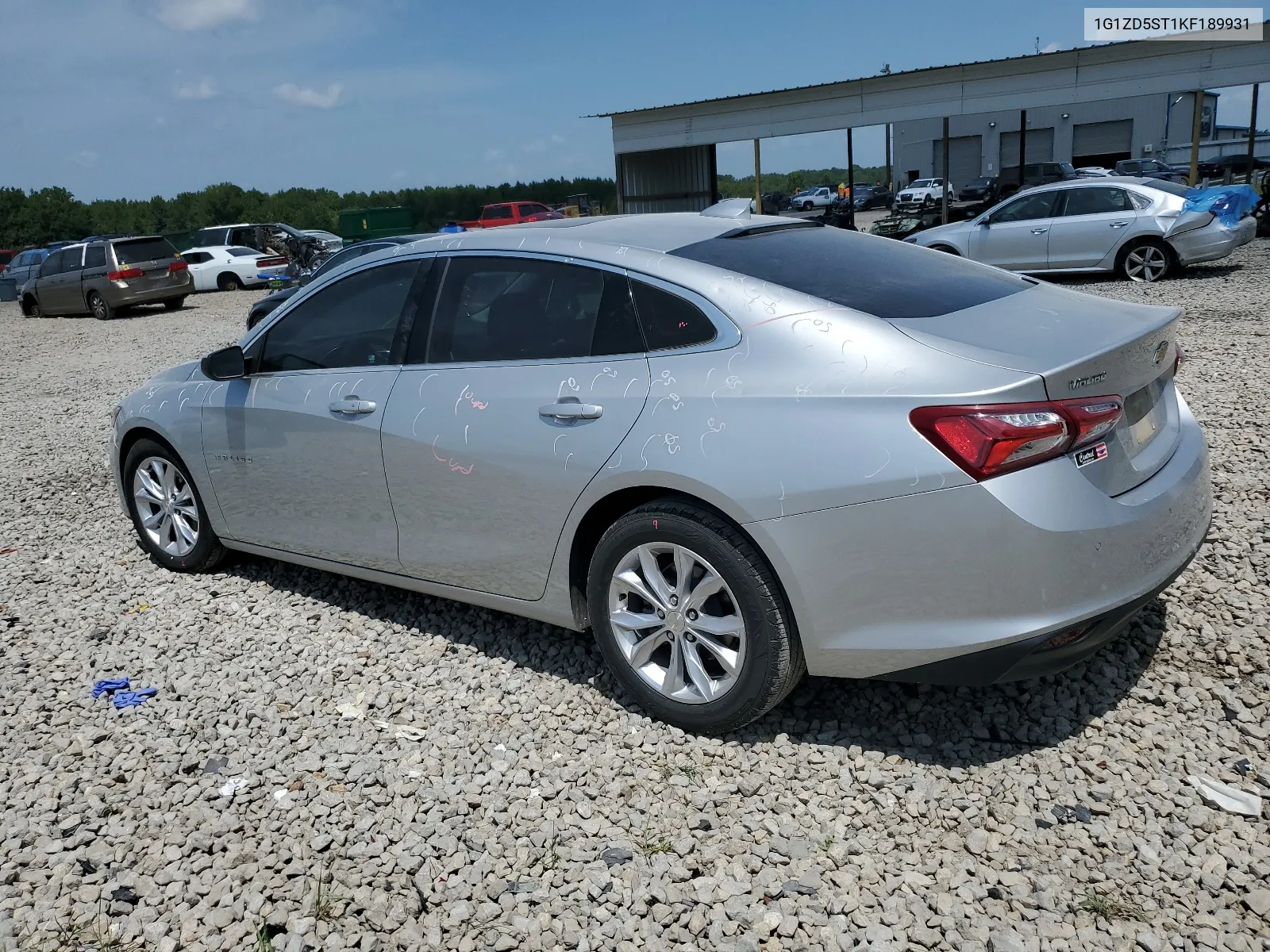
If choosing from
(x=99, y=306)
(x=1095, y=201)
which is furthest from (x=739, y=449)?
(x=99, y=306)

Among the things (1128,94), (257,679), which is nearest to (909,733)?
(257,679)

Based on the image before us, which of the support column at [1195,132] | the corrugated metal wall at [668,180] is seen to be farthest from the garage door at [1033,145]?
the support column at [1195,132]

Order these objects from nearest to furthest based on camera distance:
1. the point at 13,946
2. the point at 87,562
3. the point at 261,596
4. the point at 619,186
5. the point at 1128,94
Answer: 1. the point at 13,946
2. the point at 261,596
3. the point at 87,562
4. the point at 1128,94
5. the point at 619,186

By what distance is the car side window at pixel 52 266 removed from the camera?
77.2ft

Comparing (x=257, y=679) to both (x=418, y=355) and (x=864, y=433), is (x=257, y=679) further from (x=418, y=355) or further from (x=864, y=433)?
(x=864, y=433)

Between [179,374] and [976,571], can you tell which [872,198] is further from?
[976,571]

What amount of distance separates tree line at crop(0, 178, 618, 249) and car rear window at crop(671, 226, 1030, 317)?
6219 cm

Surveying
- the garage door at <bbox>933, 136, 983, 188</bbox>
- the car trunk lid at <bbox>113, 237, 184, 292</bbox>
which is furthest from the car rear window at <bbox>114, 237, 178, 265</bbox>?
the garage door at <bbox>933, 136, 983, 188</bbox>

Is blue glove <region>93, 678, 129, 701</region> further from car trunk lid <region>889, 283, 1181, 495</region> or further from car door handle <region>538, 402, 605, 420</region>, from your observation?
car trunk lid <region>889, 283, 1181, 495</region>

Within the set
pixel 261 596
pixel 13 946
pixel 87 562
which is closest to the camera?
pixel 13 946

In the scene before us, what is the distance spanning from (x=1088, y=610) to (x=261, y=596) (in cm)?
385

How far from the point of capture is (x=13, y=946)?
2709 mm

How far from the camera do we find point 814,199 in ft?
192

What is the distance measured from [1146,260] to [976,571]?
44.0ft
